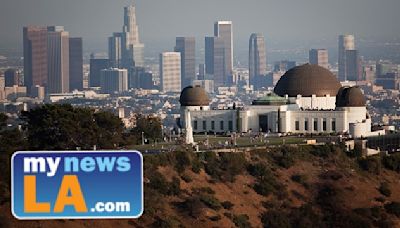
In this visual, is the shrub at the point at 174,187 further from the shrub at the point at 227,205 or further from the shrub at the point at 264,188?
the shrub at the point at 264,188

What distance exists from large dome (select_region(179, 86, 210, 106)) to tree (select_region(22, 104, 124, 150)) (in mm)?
14955

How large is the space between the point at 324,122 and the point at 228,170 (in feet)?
69.4

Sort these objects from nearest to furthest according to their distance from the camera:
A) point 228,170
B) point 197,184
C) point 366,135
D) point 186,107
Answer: point 197,184, point 228,170, point 366,135, point 186,107

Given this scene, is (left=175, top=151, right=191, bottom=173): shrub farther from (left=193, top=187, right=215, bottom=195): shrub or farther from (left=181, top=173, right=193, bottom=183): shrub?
(left=193, top=187, right=215, bottom=195): shrub

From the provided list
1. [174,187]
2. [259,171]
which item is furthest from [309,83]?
[174,187]

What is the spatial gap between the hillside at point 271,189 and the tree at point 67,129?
6301 mm

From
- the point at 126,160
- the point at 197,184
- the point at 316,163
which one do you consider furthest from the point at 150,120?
the point at 126,160

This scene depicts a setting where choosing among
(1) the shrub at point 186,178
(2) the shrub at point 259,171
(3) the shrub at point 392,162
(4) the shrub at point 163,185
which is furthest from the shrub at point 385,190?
(4) the shrub at point 163,185

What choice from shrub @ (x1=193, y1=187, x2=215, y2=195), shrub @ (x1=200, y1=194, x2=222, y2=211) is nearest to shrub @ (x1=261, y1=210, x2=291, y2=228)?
shrub @ (x1=200, y1=194, x2=222, y2=211)

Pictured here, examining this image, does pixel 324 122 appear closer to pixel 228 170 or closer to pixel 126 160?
pixel 228 170

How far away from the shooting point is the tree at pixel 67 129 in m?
59.2

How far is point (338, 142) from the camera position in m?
68.1

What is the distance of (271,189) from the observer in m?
56.2

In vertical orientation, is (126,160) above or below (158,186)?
above
